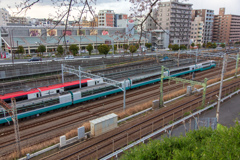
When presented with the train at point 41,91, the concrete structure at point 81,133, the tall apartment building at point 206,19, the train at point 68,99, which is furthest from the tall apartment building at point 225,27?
the concrete structure at point 81,133

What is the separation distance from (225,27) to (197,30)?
47.6ft

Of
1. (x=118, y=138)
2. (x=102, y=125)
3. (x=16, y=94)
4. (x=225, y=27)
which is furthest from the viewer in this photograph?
(x=225, y=27)

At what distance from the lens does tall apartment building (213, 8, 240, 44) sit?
59.0m

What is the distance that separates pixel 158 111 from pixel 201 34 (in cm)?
4639

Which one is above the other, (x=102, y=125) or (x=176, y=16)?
(x=176, y=16)

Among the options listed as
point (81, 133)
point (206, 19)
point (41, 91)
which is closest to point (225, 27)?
point (206, 19)

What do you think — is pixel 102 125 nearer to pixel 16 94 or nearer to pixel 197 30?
pixel 16 94

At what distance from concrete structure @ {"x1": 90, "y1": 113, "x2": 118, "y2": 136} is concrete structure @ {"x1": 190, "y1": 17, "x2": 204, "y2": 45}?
4683 cm

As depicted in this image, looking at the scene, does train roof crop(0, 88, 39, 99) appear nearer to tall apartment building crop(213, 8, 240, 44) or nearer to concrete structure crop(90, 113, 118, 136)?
concrete structure crop(90, 113, 118, 136)

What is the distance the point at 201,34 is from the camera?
52406mm

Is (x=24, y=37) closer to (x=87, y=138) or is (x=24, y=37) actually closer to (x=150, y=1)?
(x=87, y=138)

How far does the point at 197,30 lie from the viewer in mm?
52031

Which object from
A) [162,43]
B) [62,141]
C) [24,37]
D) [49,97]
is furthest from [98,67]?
[162,43]

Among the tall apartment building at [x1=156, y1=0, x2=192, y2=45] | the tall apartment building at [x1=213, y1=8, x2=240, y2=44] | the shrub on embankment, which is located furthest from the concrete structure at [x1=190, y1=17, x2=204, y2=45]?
the shrub on embankment
